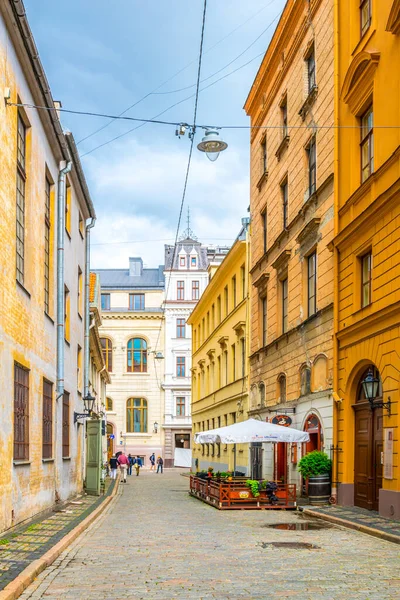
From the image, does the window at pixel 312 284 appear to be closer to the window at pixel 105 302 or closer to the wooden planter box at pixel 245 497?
the wooden planter box at pixel 245 497

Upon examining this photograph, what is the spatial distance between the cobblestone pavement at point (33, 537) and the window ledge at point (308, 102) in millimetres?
12798

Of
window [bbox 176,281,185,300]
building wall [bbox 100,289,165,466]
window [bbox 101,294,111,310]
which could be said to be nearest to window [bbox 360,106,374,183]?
window [bbox 176,281,185,300]

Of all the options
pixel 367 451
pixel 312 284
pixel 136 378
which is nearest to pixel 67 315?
pixel 312 284

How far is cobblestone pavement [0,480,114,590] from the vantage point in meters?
9.49

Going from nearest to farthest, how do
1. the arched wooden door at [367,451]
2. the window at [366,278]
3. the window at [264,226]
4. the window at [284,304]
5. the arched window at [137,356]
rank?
the arched wooden door at [367,451] < the window at [366,278] < the window at [284,304] < the window at [264,226] < the arched window at [137,356]

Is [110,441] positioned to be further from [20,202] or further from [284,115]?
[20,202]

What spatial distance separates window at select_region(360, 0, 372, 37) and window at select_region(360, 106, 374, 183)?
6.77ft

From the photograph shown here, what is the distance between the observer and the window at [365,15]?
63.4ft

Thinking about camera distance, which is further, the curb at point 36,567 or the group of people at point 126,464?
the group of people at point 126,464

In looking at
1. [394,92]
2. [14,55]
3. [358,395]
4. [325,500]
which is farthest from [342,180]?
[14,55]

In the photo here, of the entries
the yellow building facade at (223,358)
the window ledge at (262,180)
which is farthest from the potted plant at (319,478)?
the window ledge at (262,180)

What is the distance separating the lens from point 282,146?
27.0 metres

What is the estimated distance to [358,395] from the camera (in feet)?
63.9

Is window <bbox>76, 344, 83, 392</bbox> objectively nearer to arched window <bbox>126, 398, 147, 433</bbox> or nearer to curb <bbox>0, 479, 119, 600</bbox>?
curb <bbox>0, 479, 119, 600</bbox>
